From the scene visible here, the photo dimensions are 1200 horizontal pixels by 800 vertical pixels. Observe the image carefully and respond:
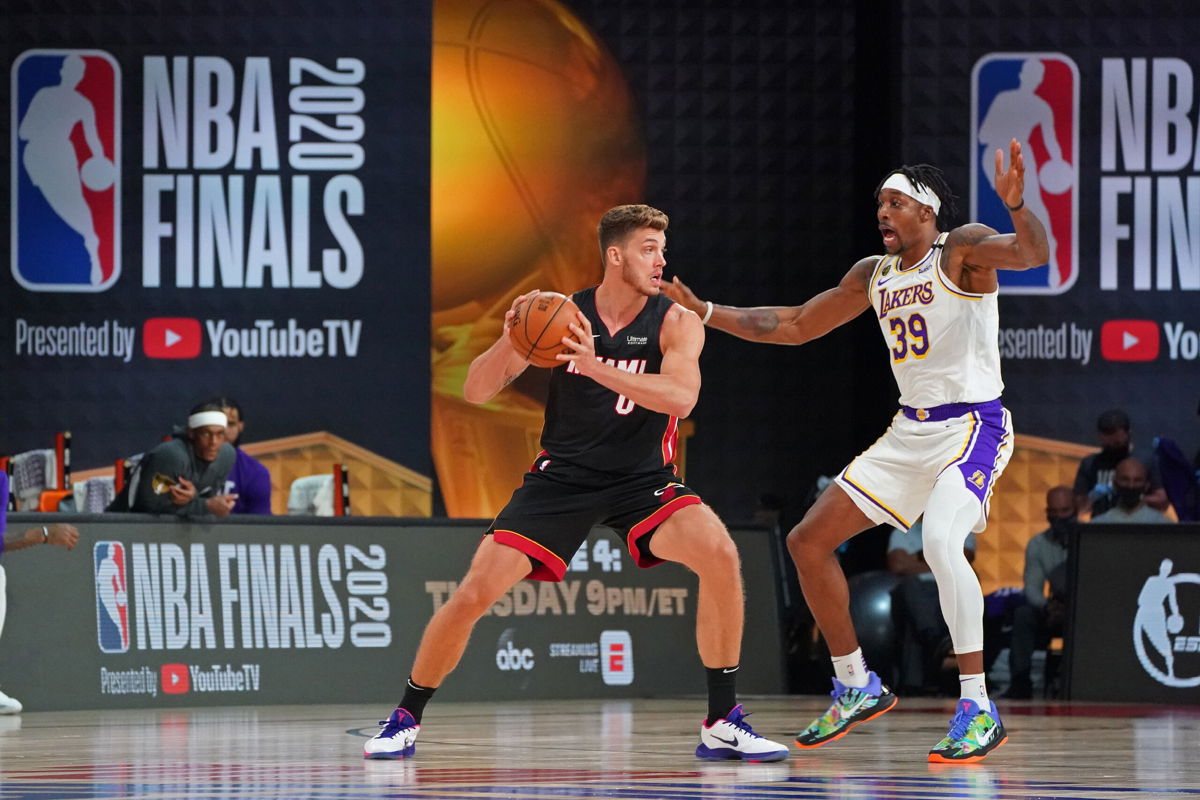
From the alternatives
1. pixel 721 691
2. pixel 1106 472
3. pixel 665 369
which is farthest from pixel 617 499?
pixel 1106 472

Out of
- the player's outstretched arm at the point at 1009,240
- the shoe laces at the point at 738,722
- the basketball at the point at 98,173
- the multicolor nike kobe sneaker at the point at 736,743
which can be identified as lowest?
the multicolor nike kobe sneaker at the point at 736,743

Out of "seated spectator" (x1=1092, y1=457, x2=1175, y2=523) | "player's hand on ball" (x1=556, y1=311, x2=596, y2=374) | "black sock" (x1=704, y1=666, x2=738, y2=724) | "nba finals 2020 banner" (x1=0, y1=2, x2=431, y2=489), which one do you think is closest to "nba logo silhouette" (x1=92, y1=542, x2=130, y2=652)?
"nba finals 2020 banner" (x1=0, y1=2, x2=431, y2=489)

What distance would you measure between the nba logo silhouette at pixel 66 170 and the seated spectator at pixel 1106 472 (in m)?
6.84

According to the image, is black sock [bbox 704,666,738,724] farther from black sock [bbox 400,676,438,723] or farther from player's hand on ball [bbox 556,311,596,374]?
player's hand on ball [bbox 556,311,596,374]

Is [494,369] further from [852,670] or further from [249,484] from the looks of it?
[249,484]

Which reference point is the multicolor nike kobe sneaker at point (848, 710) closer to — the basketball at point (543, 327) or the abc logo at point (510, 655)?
the basketball at point (543, 327)

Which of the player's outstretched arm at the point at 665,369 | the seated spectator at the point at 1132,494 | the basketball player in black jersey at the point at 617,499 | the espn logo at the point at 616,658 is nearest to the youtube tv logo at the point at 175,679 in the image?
the espn logo at the point at 616,658

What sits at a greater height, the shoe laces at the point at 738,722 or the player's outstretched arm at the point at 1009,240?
the player's outstretched arm at the point at 1009,240

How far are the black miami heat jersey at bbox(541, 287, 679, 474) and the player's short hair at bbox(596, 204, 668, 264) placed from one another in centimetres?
18

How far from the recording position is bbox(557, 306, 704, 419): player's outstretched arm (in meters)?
5.49

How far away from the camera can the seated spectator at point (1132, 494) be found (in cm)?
1069

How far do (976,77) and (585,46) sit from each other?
2.87 meters

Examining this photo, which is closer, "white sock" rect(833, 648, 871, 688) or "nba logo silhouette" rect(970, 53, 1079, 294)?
"white sock" rect(833, 648, 871, 688)

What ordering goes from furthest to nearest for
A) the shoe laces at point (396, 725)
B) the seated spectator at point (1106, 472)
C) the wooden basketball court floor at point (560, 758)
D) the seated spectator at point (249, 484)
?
the seated spectator at point (1106, 472), the seated spectator at point (249, 484), the shoe laces at point (396, 725), the wooden basketball court floor at point (560, 758)
